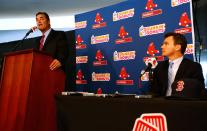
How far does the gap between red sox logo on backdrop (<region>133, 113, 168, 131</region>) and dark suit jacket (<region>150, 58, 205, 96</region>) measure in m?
1.09

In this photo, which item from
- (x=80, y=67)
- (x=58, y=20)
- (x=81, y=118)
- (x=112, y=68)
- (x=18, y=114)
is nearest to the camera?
(x=81, y=118)

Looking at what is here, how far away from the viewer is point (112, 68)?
12.7 feet

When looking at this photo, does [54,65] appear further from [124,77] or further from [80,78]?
[80,78]

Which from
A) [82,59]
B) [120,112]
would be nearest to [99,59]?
[82,59]

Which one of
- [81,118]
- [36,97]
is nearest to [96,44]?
[36,97]

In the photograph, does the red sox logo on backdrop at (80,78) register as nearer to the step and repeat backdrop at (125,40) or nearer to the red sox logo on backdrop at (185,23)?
the step and repeat backdrop at (125,40)

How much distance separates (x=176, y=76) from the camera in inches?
101

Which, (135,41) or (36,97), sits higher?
(135,41)

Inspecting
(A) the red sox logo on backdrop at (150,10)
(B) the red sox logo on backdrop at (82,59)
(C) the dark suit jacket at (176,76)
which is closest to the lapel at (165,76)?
(C) the dark suit jacket at (176,76)

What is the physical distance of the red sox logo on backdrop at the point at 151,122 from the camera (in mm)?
1265

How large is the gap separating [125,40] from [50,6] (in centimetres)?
232

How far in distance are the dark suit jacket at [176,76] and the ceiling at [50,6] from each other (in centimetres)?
253

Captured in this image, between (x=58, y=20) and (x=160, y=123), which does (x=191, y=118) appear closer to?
(x=160, y=123)

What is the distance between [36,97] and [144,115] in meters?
1.31
